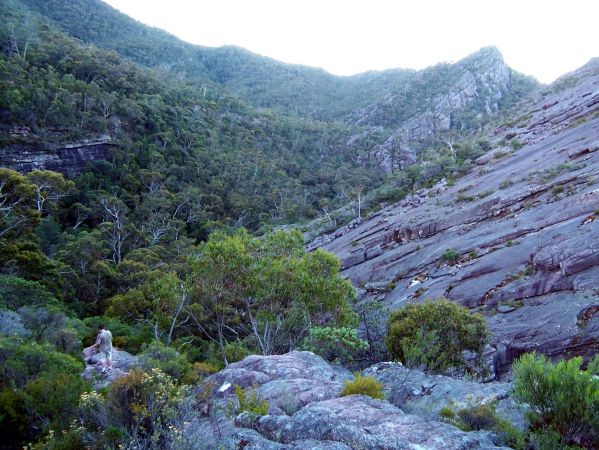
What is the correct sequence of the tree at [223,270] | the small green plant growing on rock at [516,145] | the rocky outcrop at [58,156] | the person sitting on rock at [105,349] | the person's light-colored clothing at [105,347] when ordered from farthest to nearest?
the rocky outcrop at [58,156]
the small green plant growing on rock at [516,145]
the tree at [223,270]
the person's light-colored clothing at [105,347]
the person sitting on rock at [105,349]

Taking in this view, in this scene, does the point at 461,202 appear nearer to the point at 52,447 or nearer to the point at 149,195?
the point at 52,447

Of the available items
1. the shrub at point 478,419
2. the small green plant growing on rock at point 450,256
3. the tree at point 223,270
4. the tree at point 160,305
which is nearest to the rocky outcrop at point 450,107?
the small green plant growing on rock at point 450,256

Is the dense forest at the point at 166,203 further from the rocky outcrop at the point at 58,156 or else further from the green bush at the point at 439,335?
the green bush at the point at 439,335

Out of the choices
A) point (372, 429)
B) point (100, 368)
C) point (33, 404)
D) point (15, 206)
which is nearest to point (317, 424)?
point (372, 429)

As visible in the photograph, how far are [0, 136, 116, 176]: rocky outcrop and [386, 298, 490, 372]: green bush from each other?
1658 inches

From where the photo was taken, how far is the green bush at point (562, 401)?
18.4ft

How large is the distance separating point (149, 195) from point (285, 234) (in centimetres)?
3415

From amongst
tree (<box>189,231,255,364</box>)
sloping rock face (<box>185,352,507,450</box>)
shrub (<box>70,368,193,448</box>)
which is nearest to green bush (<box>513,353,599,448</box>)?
sloping rock face (<box>185,352,507,450</box>)

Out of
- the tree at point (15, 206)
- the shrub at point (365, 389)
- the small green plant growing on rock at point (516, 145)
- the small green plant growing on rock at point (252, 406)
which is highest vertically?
the small green plant growing on rock at point (516, 145)

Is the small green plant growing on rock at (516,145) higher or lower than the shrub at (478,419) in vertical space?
higher

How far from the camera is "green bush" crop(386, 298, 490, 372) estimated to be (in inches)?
459

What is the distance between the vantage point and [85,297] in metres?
27.3

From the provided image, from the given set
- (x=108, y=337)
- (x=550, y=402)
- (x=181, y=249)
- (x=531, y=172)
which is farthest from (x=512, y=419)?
(x=181, y=249)

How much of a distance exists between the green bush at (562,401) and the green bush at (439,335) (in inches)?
209
